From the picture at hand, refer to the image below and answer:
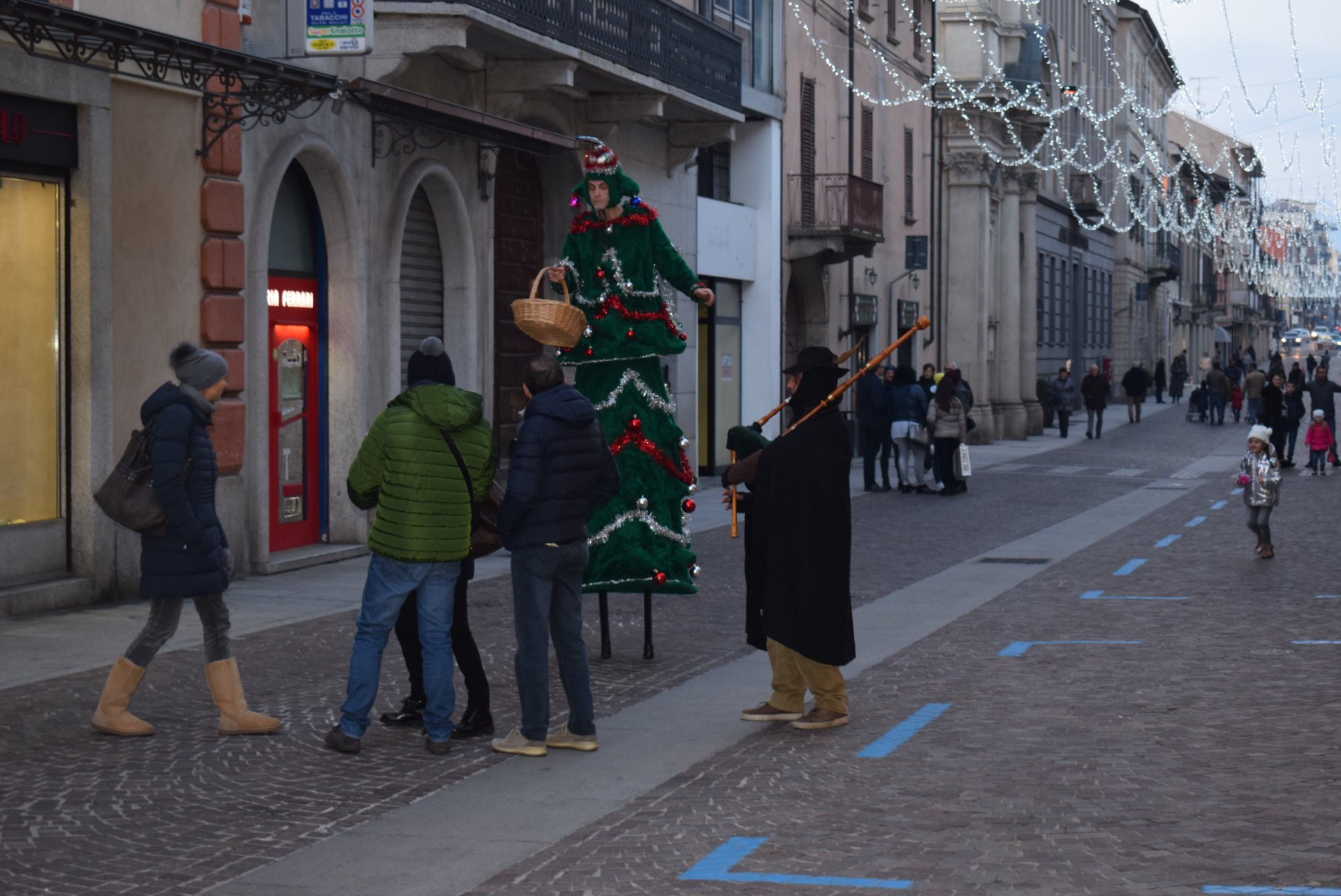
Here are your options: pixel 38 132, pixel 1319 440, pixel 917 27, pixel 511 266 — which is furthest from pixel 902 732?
pixel 917 27

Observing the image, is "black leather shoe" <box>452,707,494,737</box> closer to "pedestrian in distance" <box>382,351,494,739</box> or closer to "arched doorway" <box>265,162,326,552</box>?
"pedestrian in distance" <box>382,351,494,739</box>

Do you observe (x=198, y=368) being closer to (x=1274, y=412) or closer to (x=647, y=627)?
(x=647, y=627)

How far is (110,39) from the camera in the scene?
11734mm

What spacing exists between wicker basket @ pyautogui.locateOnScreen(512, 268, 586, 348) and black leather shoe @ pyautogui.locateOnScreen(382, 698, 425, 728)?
69.5 inches

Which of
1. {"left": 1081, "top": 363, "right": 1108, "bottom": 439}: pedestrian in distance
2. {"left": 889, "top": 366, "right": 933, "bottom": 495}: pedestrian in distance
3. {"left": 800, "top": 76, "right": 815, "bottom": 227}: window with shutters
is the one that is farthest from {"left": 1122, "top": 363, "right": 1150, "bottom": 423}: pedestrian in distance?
{"left": 889, "top": 366, "right": 933, "bottom": 495}: pedestrian in distance

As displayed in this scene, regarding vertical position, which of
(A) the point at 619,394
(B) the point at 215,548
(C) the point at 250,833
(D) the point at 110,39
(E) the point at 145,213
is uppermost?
(D) the point at 110,39

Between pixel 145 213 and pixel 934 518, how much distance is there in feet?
34.5

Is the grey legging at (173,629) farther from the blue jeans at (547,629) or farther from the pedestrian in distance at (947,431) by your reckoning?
the pedestrian in distance at (947,431)

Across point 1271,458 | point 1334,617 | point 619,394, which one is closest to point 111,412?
point 619,394

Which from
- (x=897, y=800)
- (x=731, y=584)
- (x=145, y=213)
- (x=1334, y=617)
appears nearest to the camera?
(x=897, y=800)

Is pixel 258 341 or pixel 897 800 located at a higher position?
pixel 258 341

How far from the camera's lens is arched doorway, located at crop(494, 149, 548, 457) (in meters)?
20.0

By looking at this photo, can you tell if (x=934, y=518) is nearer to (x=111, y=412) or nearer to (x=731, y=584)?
(x=731, y=584)

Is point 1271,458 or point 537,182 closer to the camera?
point 1271,458
